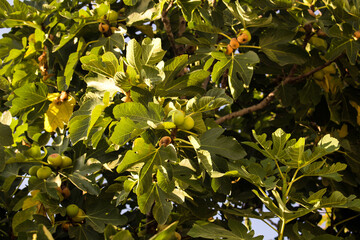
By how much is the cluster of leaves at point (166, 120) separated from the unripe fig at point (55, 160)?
4 cm

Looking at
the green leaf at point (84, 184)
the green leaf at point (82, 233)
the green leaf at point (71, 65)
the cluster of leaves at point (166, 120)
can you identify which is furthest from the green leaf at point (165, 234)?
the green leaf at point (71, 65)

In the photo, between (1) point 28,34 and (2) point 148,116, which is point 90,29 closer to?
(1) point 28,34

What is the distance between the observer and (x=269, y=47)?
2.76 meters

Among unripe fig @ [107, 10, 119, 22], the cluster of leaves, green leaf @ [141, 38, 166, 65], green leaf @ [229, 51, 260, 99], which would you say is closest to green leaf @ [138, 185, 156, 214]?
the cluster of leaves

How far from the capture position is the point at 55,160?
2.45 m

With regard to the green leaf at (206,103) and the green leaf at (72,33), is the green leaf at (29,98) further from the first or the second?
the green leaf at (206,103)

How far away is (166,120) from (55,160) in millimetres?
824

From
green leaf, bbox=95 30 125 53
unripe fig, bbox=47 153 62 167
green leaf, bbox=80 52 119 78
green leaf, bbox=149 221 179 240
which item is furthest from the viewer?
green leaf, bbox=95 30 125 53

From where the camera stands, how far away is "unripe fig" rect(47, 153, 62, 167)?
8.02ft

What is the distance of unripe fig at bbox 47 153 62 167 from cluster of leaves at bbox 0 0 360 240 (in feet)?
0.13

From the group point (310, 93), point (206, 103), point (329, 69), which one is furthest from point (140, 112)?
point (329, 69)

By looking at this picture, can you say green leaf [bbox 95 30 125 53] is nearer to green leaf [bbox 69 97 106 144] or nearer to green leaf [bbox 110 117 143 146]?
green leaf [bbox 69 97 106 144]

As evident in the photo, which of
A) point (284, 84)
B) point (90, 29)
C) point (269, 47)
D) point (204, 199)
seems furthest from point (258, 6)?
point (204, 199)

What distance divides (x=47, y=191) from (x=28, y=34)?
130cm
